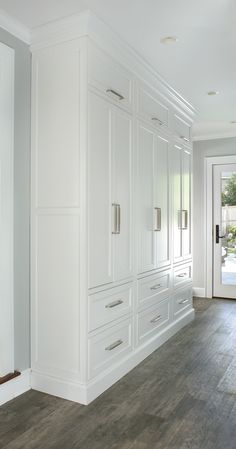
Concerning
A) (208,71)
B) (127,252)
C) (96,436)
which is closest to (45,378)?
(96,436)

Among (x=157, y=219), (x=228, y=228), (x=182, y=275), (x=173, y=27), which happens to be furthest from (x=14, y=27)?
(x=228, y=228)

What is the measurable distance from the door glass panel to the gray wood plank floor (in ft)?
8.60

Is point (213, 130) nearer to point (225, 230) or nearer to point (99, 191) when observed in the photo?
point (225, 230)

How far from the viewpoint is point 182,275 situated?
4.43 m

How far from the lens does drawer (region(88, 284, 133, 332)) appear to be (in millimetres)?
2592

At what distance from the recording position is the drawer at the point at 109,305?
102 inches

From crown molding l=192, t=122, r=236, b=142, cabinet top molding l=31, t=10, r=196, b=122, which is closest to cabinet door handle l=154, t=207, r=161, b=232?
cabinet top molding l=31, t=10, r=196, b=122

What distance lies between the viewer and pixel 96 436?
2.14 metres

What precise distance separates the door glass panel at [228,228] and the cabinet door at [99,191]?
3.48 metres

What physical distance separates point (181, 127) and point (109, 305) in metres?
2.48

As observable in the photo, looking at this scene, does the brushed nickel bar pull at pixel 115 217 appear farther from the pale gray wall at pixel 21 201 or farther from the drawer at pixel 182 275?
the drawer at pixel 182 275

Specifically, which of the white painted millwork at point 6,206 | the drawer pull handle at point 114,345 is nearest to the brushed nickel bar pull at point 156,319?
the drawer pull handle at point 114,345

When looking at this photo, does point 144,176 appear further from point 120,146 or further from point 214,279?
point 214,279

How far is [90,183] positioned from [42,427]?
59.9 inches
